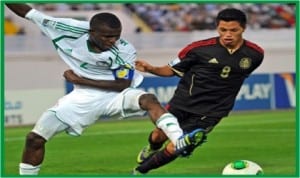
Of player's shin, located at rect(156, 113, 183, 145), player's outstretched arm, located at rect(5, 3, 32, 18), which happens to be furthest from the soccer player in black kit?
player's outstretched arm, located at rect(5, 3, 32, 18)

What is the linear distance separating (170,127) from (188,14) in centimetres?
2443

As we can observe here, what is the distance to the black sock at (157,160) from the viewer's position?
35.0 ft

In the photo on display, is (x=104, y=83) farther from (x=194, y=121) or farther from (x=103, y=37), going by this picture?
(x=194, y=121)

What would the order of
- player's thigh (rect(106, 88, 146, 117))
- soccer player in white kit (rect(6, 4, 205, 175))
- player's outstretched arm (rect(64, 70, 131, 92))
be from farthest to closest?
player's outstretched arm (rect(64, 70, 131, 92)) → soccer player in white kit (rect(6, 4, 205, 175)) → player's thigh (rect(106, 88, 146, 117))

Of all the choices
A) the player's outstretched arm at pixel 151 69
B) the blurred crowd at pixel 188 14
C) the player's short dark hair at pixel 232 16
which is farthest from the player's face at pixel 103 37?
the blurred crowd at pixel 188 14

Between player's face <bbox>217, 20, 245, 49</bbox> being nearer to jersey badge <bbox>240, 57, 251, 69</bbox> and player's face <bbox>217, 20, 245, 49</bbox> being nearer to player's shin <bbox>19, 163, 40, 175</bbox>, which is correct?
jersey badge <bbox>240, 57, 251, 69</bbox>

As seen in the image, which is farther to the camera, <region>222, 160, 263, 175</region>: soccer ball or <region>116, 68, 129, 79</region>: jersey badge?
<region>222, 160, 263, 175</region>: soccer ball

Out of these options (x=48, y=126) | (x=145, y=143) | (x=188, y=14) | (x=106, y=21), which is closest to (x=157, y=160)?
(x=48, y=126)

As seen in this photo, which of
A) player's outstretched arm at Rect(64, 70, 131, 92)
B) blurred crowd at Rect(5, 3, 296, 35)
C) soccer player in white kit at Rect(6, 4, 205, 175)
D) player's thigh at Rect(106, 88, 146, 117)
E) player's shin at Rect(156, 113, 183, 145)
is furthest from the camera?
blurred crowd at Rect(5, 3, 296, 35)

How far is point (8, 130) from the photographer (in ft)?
72.5

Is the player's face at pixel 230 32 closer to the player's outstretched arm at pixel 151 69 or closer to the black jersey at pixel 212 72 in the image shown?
the black jersey at pixel 212 72

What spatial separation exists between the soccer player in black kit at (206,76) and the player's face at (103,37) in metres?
0.73

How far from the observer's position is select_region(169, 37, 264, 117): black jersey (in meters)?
10.8

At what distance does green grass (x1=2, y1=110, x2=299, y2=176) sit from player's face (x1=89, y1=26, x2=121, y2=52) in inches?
93.7
